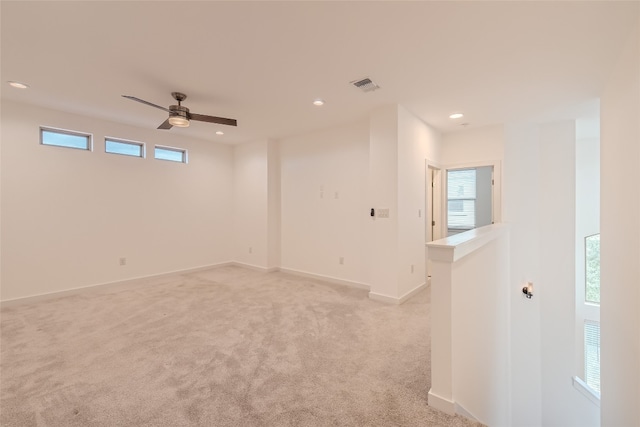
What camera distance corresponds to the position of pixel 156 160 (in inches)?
187

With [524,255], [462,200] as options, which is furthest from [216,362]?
[462,200]

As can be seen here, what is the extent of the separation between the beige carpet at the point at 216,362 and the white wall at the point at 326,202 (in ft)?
3.14

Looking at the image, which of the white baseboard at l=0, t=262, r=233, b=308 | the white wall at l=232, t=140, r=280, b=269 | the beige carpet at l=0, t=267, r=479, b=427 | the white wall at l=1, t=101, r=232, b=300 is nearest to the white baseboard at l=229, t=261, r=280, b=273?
the white wall at l=232, t=140, r=280, b=269

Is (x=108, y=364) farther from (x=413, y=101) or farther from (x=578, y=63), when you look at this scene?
(x=578, y=63)

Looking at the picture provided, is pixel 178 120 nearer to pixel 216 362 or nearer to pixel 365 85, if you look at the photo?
pixel 365 85

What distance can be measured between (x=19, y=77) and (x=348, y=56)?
334 centimetres

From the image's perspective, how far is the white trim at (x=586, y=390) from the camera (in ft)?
12.8

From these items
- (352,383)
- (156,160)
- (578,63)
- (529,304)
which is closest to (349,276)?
(352,383)

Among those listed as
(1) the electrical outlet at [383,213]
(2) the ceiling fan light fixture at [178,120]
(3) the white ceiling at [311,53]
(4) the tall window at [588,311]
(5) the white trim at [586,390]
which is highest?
(3) the white ceiling at [311,53]

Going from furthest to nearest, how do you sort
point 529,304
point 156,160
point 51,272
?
point 156,160
point 529,304
point 51,272

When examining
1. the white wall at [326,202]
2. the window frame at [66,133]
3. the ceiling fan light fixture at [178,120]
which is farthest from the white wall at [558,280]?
the window frame at [66,133]

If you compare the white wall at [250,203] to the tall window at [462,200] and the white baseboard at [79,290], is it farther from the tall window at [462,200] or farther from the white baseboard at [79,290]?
the tall window at [462,200]

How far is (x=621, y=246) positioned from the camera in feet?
6.97

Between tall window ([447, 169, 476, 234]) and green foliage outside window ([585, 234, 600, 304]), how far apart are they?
6.44ft
